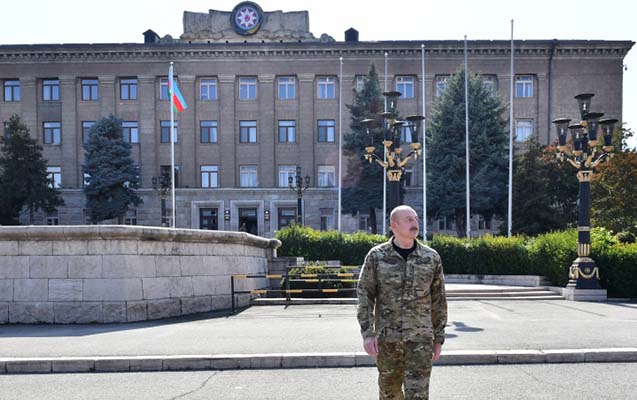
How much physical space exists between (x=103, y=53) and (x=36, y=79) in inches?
259

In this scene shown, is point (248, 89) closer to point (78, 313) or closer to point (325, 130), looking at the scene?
point (325, 130)

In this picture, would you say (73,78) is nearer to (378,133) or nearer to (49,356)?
(378,133)

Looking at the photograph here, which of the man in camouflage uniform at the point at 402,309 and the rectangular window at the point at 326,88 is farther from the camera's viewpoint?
the rectangular window at the point at 326,88

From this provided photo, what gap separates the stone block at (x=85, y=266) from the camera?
38.3 feet

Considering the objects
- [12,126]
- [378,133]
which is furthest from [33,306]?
[12,126]

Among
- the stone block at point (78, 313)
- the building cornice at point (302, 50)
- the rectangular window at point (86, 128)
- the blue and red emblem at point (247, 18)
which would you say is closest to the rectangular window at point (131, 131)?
the rectangular window at point (86, 128)

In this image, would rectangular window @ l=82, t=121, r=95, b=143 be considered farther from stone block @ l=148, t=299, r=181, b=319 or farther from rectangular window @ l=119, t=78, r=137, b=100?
stone block @ l=148, t=299, r=181, b=319

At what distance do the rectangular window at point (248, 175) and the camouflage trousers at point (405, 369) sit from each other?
44281 mm

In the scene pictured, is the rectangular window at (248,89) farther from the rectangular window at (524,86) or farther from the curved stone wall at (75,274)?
the curved stone wall at (75,274)

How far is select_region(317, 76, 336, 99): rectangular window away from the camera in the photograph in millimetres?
48219

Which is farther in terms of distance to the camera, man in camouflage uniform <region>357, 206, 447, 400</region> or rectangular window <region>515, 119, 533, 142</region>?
rectangular window <region>515, 119, 533, 142</region>

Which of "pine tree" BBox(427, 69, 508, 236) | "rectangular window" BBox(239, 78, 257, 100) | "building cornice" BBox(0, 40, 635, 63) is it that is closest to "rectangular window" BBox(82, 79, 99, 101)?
"building cornice" BBox(0, 40, 635, 63)

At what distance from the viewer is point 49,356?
8227 millimetres

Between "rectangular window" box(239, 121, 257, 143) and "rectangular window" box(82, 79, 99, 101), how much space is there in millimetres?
13195
